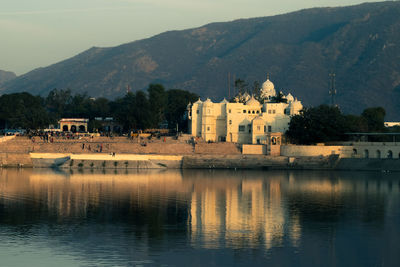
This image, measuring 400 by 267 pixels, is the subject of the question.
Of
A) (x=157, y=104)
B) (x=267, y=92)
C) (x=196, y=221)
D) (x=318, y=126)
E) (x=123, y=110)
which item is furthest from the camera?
(x=267, y=92)

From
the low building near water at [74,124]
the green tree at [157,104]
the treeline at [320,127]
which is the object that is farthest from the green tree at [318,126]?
the low building near water at [74,124]

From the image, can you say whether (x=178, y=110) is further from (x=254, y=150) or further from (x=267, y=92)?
(x=254, y=150)

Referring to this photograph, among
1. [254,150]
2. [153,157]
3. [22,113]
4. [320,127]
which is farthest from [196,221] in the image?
[22,113]

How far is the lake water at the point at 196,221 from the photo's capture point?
37.7 metres

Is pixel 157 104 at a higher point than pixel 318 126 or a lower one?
higher

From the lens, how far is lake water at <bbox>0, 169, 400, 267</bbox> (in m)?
37.7

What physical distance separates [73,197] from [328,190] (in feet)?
79.4

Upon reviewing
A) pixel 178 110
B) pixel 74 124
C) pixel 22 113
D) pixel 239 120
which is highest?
pixel 178 110

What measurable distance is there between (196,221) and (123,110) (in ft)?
253

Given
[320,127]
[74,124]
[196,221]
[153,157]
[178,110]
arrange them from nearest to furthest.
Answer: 1. [196,221]
2. [153,157]
3. [320,127]
4. [178,110]
5. [74,124]

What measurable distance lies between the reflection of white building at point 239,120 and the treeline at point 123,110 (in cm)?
1001

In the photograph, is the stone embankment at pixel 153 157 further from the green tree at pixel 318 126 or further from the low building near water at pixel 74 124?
the low building near water at pixel 74 124

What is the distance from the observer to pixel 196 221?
49031mm

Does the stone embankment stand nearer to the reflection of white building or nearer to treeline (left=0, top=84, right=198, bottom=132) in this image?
the reflection of white building
